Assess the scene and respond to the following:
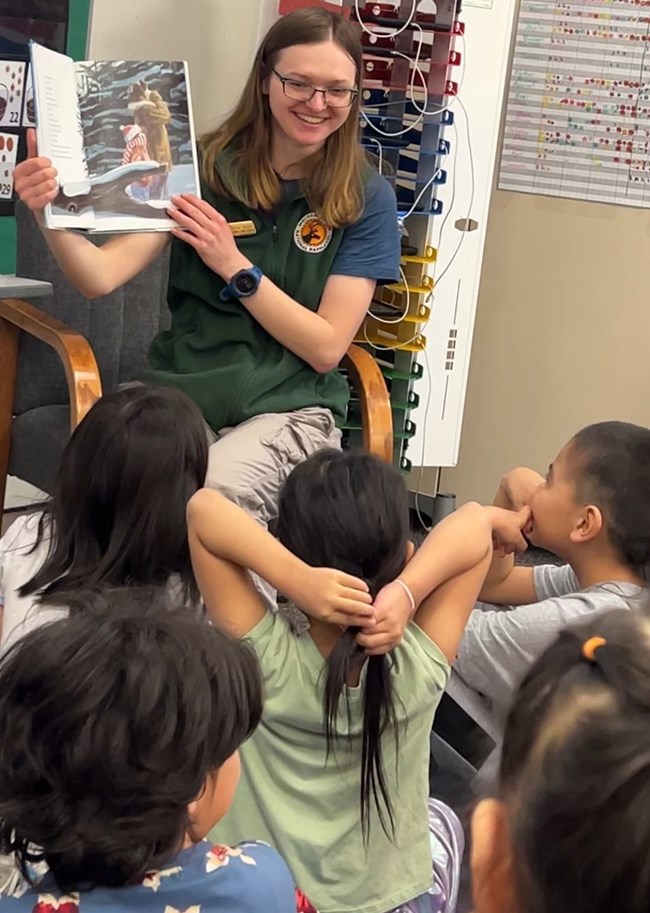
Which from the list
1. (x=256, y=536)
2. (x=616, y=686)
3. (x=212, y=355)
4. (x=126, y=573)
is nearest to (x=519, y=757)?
(x=616, y=686)

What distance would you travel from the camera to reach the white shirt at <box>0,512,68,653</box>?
4.67 ft

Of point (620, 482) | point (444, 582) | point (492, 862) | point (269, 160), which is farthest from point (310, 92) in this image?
point (492, 862)

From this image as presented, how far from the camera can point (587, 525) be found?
1674 mm

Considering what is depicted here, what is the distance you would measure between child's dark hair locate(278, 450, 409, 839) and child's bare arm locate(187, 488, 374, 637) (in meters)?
0.03

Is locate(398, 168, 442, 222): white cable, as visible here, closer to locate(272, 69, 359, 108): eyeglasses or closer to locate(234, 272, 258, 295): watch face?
locate(272, 69, 359, 108): eyeglasses

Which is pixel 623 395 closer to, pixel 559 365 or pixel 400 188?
pixel 559 365

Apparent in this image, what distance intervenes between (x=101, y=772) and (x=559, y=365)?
2751 millimetres

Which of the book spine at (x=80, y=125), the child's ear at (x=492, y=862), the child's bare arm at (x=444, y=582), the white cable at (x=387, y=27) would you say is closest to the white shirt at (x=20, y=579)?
the child's bare arm at (x=444, y=582)

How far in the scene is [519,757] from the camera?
0.68 m

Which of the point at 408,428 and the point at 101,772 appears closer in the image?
the point at 101,772

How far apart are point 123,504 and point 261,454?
1.91 ft

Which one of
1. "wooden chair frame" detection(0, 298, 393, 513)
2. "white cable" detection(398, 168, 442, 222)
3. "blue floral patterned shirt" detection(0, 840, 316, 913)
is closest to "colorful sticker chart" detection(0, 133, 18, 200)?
"wooden chair frame" detection(0, 298, 393, 513)

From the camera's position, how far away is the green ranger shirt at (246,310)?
2164 millimetres

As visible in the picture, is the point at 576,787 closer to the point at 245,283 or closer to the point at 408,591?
the point at 408,591
